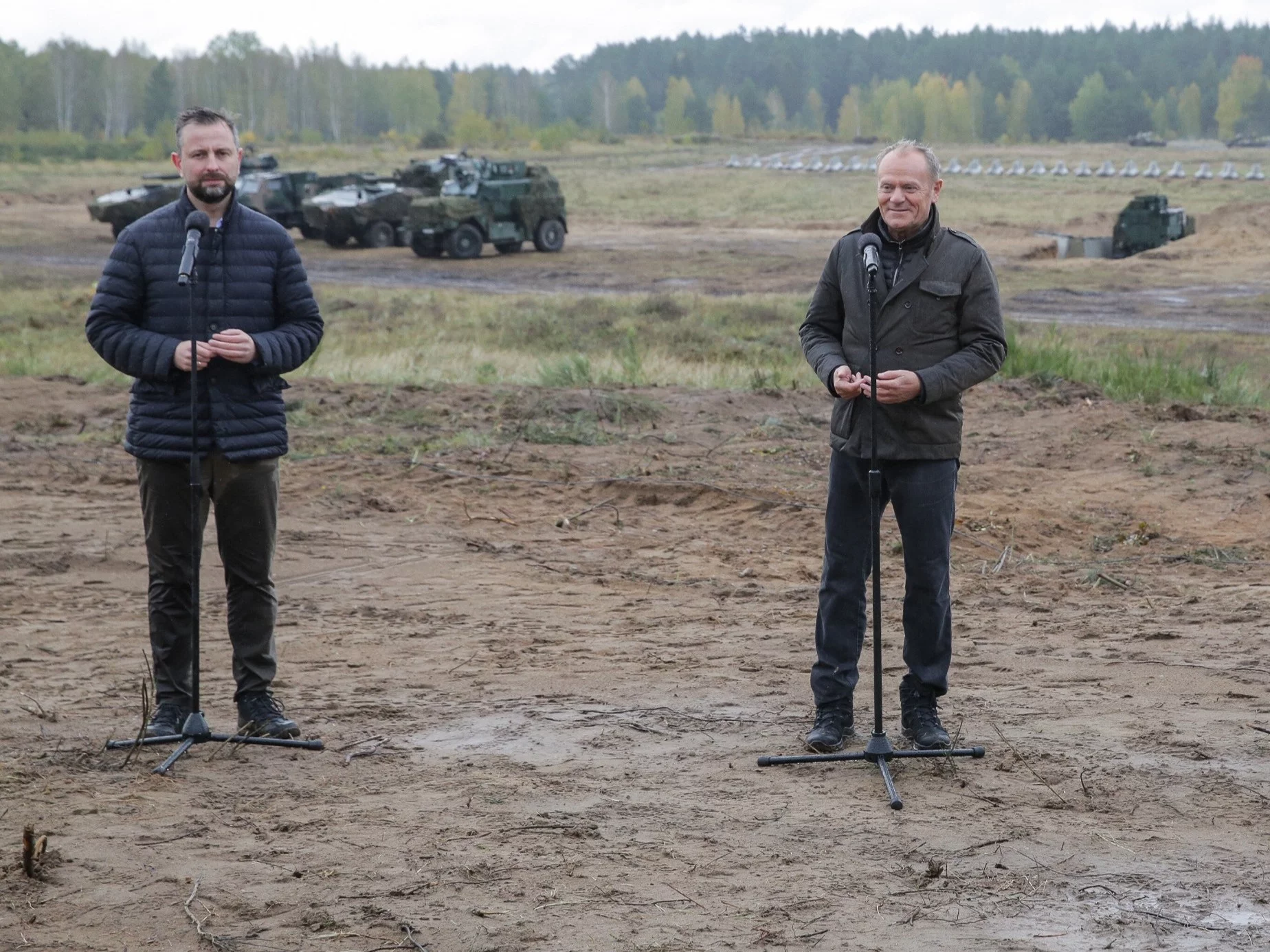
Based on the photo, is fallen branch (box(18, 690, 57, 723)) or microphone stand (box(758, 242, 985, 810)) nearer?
microphone stand (box(758, 242, 985, 810))

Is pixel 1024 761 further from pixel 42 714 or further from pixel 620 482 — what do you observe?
pixel 620 482

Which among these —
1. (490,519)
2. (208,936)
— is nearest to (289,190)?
(490,519)

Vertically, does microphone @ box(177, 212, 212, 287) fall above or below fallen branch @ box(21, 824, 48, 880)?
above

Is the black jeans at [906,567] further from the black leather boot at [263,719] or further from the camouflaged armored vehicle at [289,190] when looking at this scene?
the camouflaged armored vehicle at [289,190]

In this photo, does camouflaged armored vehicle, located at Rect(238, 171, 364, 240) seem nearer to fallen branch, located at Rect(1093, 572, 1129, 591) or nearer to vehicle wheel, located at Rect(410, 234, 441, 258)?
vehicle wheel, located at Rect(410, 234, 441, 258)

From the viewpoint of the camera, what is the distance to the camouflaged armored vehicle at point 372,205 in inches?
1364

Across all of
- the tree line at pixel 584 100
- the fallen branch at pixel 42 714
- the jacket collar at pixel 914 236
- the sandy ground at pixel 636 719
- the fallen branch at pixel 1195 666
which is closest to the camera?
the sandy ground at pixel 636 719

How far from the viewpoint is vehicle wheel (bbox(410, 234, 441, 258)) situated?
3288 centimetres

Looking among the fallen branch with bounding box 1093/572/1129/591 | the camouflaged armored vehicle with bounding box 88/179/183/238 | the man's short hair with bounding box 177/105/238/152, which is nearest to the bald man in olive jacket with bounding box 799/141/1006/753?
the man's short hair with bounding box 177/105/238/152

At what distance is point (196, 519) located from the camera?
527 cm

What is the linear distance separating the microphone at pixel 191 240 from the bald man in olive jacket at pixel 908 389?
2.06 m

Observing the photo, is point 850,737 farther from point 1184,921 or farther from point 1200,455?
point 1200,455

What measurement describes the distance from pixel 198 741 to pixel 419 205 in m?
27.8

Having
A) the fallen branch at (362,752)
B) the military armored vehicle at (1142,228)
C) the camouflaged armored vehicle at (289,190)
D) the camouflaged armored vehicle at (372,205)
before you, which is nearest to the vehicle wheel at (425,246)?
the camouflaged armored vehicle at (372,205)
